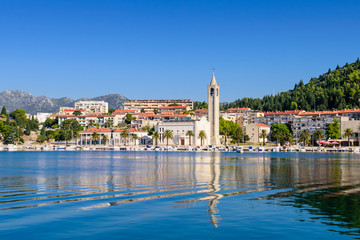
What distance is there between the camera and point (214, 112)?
150750 mm

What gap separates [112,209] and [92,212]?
1.08m

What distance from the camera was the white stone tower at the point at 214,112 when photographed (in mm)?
150375

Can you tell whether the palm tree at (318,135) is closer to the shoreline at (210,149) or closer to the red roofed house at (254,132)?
the shoreline at (210,149)

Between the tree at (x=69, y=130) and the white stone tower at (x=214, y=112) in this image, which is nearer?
the white stone tower at (x=214, y=112)

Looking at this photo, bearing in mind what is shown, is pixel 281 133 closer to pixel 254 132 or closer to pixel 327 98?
pixel 254 132

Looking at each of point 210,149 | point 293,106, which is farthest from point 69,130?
point 293,106

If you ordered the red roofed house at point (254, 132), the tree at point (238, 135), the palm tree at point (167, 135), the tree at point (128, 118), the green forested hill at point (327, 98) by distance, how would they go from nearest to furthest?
the palm tree at point (167, 135) < the tree at point (238, 135) < the red roofed house at point (254, 132) < the green forested hill at point (327, 98) < the tree at point (128, 118)

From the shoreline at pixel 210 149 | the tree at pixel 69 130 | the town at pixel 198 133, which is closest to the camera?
the shoreline at pixel 210 149

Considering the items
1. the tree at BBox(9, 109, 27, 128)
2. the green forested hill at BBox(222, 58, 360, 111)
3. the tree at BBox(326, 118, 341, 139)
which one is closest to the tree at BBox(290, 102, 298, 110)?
the green forested hill at BBox(222, 58, 360, 111)

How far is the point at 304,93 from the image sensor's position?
188875mm

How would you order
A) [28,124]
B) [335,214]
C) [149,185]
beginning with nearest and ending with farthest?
[335,214] < [149,185] < [28,124]

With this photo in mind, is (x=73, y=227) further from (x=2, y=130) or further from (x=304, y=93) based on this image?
(x=304, y=93)

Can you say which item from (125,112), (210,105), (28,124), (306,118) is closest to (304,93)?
(306,118)

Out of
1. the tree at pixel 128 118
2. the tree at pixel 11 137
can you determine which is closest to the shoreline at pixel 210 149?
the tree at pixel 11 137
